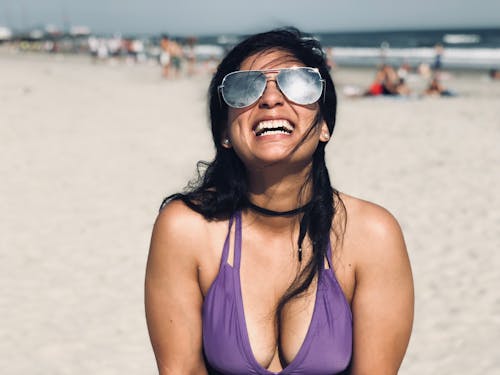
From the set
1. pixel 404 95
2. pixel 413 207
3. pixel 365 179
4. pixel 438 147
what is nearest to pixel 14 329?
pixel 413 207

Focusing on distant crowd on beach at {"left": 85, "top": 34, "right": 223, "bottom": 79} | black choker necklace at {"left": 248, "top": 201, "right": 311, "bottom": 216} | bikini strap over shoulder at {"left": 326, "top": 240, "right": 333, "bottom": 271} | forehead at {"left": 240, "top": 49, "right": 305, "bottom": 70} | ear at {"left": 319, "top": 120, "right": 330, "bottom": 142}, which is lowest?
distant crowd on beach at {"left": 85, "top": 34, "right": 223, "bottom": 79}

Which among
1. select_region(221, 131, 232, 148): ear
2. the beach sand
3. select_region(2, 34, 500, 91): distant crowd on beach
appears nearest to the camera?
select_region(221, 131, 232, 148): ear

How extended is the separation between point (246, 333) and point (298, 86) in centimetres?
81

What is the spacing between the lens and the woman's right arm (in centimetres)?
180

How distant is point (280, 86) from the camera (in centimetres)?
175

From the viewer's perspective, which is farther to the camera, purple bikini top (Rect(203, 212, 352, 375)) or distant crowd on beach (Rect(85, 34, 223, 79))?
distant crowd on beach (Rect(85, 34, 223, 79))

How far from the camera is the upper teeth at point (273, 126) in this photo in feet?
5.73

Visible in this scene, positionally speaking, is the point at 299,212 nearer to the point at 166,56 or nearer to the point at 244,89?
the point at 244,89

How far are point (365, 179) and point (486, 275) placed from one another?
3204mm

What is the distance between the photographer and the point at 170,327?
5.95 feet

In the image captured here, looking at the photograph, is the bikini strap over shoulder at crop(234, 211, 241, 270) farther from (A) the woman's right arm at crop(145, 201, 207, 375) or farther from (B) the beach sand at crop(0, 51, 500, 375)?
(B) the beach sand at crop(0, 51, 500, 375)

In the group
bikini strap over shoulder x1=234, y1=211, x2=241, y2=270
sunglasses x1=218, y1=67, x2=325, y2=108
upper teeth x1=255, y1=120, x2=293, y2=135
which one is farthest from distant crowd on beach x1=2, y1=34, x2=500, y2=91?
bikini strap over shoulder x1=234, y1=211, x2=241, y2=270

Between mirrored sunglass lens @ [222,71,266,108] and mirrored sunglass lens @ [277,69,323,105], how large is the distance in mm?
67

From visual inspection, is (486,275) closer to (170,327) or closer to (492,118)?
(170,327)
